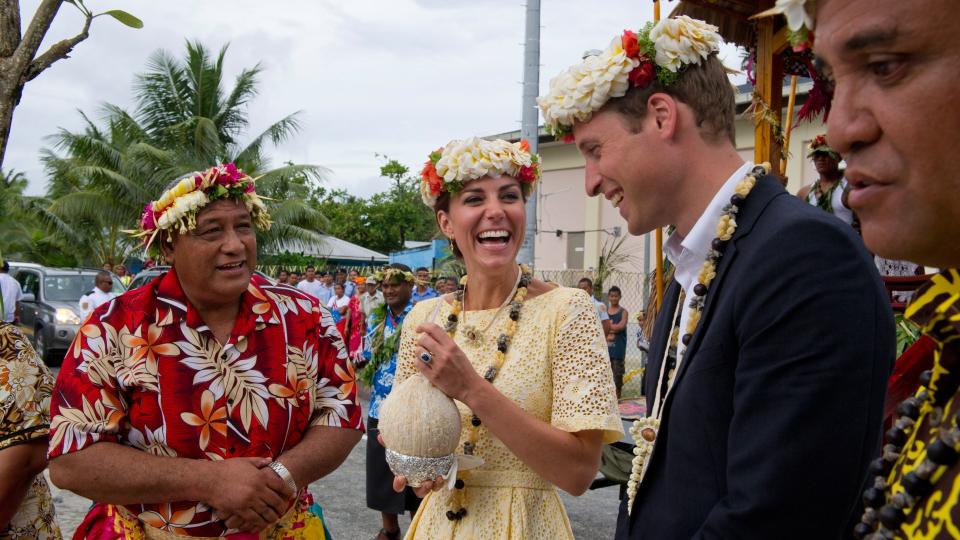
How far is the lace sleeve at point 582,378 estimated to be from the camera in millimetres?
2521

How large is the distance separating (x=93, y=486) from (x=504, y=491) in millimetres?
1341

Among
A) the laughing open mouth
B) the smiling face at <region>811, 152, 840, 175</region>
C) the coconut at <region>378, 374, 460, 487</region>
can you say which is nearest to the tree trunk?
the laughing open mouth

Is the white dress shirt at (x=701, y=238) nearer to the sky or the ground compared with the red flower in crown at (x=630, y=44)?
nearer to the ground

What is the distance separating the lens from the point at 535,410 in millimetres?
2648

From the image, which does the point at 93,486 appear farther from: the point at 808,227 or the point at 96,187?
the point at 96,187

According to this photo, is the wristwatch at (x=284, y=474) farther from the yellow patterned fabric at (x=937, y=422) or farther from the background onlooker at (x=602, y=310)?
the background onlooker at (x=602, y=310)

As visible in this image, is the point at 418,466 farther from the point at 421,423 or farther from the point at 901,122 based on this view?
the point at 901,122

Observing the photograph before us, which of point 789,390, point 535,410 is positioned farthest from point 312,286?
point 789,390

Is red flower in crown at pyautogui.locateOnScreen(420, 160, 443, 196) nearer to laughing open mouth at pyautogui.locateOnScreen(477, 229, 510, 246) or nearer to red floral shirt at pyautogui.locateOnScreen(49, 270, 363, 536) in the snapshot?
laughing open mouth at pyautogui.locateOnScreen(477, 229, 510, 246)

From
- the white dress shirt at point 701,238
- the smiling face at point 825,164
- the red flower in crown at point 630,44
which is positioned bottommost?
the white dress shirt at point 701,238

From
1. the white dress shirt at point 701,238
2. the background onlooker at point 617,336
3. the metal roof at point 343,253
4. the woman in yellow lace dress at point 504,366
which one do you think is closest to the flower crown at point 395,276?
the woman in yellow lace dress at point 504,366

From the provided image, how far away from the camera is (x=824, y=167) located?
431 centimetres

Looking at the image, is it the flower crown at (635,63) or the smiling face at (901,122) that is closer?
the smiling face at (901,122)

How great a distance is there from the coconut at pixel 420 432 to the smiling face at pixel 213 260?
33.5 inches
